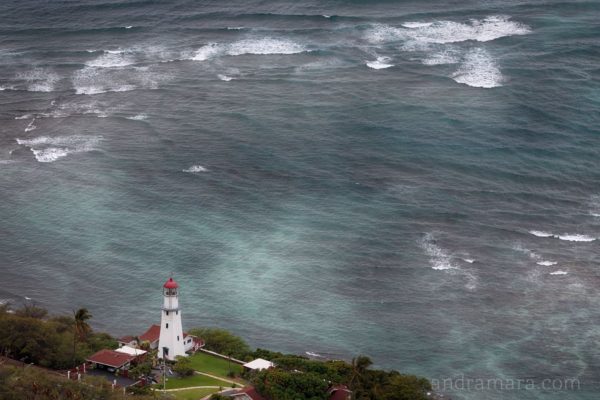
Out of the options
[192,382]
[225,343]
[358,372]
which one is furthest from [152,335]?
[358,372]

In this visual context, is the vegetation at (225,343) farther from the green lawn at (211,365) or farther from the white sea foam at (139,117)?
the white sea foam at (139,117)

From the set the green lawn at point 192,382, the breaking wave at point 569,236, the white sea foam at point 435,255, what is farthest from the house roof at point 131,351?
the breaking wave at point 569,236

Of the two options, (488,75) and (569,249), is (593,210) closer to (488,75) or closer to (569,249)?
(569,249)

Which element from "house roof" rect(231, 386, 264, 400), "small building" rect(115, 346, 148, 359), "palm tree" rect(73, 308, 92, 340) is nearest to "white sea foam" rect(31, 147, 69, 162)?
"palm tree" rect(73, 308, 92, 340)

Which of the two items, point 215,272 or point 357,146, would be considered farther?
point 357,146

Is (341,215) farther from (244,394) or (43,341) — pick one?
(43,341)

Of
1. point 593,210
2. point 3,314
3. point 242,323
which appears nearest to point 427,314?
point 242,323

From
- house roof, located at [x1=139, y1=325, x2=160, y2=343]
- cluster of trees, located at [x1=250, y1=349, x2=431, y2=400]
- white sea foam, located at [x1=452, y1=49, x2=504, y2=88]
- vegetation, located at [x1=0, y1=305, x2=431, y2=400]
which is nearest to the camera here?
vegetation, located at [x1=0, y1=305, x2=431, y2=400]

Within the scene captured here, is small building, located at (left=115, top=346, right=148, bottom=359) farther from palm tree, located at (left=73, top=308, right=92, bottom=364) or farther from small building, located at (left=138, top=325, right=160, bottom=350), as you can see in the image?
palm tree, located at (left=73, top=308, right=92, bottom=364)
